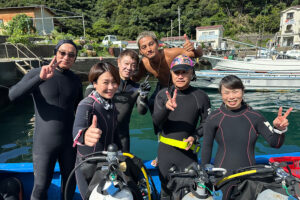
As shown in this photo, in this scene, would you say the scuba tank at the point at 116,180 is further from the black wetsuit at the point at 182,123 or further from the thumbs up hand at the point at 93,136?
the black wetsuit at the point at 182,123

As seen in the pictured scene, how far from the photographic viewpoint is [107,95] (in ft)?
5.99

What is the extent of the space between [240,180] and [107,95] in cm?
135

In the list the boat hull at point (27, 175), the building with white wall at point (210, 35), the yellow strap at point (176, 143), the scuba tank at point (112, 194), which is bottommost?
the boat hull at point (27, 175)

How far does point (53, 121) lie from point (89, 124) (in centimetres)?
67

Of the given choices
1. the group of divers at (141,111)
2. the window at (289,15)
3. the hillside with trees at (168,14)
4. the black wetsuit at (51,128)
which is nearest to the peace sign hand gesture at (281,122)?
the group of divers at (141,111)

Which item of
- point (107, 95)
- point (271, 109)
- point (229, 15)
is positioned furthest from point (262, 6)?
point (107, 95)

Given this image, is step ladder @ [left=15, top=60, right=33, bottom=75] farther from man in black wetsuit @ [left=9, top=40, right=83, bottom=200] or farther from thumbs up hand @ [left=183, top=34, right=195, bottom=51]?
thumbs up hand @ [left=183, top=34, right=195, bottom=51]

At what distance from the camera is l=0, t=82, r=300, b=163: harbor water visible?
544cm

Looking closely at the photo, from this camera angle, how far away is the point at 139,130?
709 cm

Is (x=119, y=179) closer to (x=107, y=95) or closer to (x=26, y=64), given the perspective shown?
(x=107, y=95)

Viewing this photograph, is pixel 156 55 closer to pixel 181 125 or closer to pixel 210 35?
pixel 181 125

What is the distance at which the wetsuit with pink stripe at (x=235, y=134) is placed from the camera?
1.87 m

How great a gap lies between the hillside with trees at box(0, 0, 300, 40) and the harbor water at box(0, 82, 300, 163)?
35.9 meters

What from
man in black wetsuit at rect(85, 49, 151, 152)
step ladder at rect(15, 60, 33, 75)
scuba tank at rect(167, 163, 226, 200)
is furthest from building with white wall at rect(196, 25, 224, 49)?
scuba tank at rect(167, 163, 226, 200)
